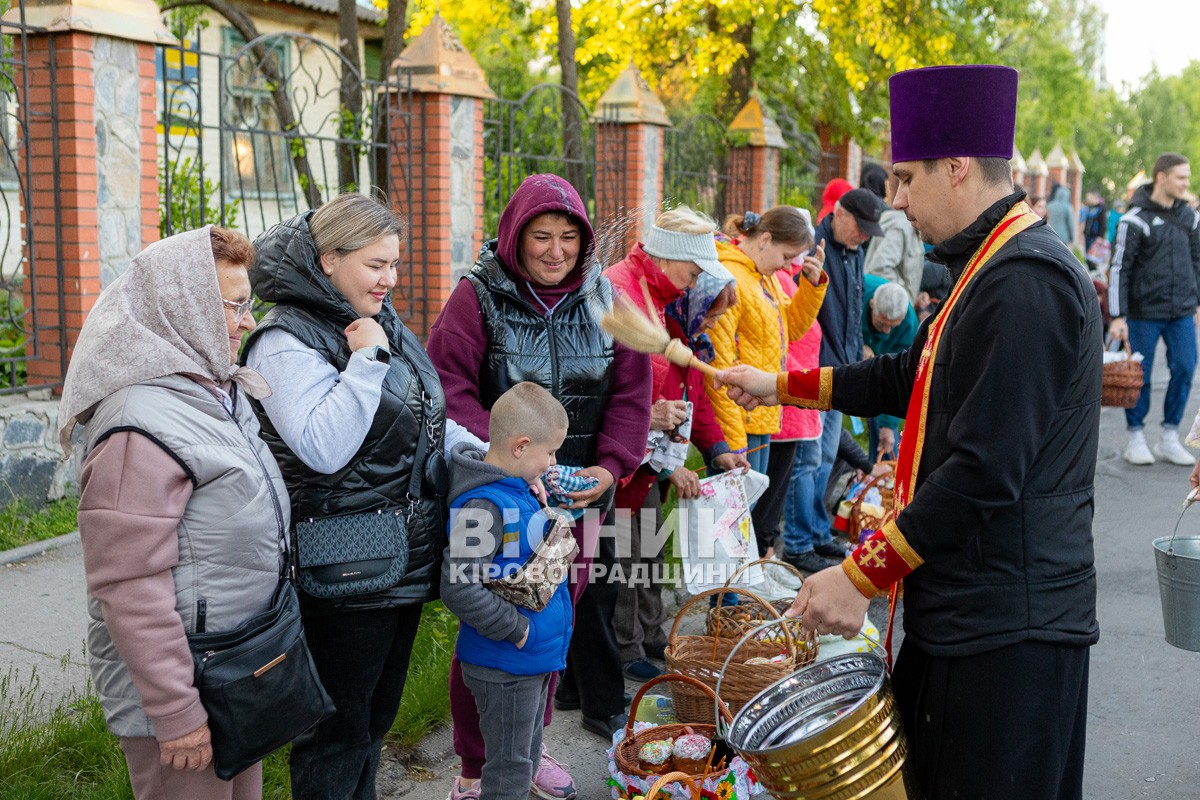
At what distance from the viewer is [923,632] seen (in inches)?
100.0

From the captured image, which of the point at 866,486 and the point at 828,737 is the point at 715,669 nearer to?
the point at 828,737

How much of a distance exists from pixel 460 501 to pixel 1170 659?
3.77 meters

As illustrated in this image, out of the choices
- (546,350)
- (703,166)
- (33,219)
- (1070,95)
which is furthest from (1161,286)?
(1070,95)

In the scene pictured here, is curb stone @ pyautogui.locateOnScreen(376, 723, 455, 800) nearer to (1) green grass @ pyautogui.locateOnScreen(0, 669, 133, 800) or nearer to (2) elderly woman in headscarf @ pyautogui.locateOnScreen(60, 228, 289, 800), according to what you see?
(1) green grass @ pyautogui.locateOnScreen(0, 669, 133, 800)

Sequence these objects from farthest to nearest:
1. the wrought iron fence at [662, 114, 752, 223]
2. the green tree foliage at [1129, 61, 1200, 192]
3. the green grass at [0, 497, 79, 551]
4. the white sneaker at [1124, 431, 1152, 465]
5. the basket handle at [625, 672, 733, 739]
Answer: the green tree foliage at [1129, 61, 1200, 192] < the wrought iron fence at [662, 114, 752, 223] < the white sneaker at [1124, 431, 1152, 465] < the green grass at [0, 497, 79, 551] < the basket handle at [625, 672, 733, 739]

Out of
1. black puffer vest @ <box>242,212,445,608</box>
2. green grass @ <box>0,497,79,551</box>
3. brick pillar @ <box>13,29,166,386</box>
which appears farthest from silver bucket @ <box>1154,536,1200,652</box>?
brick pillar @ <box>13,29,166,386</box>

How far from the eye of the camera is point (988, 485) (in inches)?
90.7

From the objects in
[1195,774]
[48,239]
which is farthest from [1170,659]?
[48,239]

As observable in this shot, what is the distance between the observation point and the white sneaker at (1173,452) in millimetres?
8891

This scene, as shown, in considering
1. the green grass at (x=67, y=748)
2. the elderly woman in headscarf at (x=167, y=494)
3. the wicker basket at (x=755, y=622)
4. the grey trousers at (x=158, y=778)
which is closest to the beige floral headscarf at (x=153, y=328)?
the elderly woman in headscarf at (x=167, y=494)

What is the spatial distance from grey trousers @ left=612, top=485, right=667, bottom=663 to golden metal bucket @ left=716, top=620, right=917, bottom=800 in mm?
1947

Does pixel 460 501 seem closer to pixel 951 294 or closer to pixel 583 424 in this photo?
pixel 583 424

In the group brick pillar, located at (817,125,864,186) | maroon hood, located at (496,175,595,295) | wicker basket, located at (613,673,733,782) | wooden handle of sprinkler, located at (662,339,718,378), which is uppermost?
brick pillar, located at (817,125,864,186)

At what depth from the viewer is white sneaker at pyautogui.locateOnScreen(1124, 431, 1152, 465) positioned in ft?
29.3
